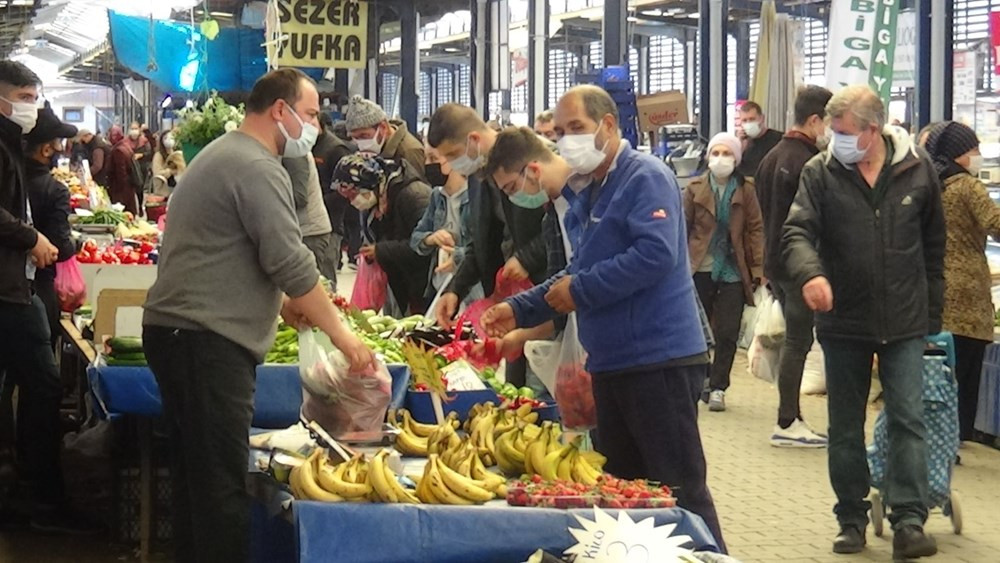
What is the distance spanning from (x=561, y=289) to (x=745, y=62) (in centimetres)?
2035

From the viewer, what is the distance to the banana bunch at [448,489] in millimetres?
4004

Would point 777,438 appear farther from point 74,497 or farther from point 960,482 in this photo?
point 74,497

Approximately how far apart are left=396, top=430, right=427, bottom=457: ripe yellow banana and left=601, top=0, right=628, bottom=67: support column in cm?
1097

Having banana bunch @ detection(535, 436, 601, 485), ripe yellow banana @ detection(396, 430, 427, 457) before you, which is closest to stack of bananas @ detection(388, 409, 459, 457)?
ripe yellow banana @ detection(396, 430, 427, 457)

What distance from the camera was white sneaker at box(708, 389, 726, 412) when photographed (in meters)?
10.3

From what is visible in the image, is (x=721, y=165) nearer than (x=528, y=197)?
No

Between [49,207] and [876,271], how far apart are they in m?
3.96

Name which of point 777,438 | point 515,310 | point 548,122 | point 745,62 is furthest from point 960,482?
point 745,62

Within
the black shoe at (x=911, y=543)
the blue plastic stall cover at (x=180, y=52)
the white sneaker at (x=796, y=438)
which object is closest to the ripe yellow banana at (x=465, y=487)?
the black shoe at (x=911, y=543)

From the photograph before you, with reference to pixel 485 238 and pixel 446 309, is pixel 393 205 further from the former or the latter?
pixel 446 309

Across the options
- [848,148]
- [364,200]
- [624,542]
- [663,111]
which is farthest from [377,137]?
[663,111]

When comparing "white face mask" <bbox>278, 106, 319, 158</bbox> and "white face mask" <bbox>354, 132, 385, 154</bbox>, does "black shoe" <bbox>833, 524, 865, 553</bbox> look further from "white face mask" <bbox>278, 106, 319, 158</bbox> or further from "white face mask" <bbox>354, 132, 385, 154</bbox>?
"white face mask" <bbox>354, 132, 385, 154</bbox>

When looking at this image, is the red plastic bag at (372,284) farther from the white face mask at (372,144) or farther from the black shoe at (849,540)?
the black shoe at (849,540)

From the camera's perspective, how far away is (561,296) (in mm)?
4684
